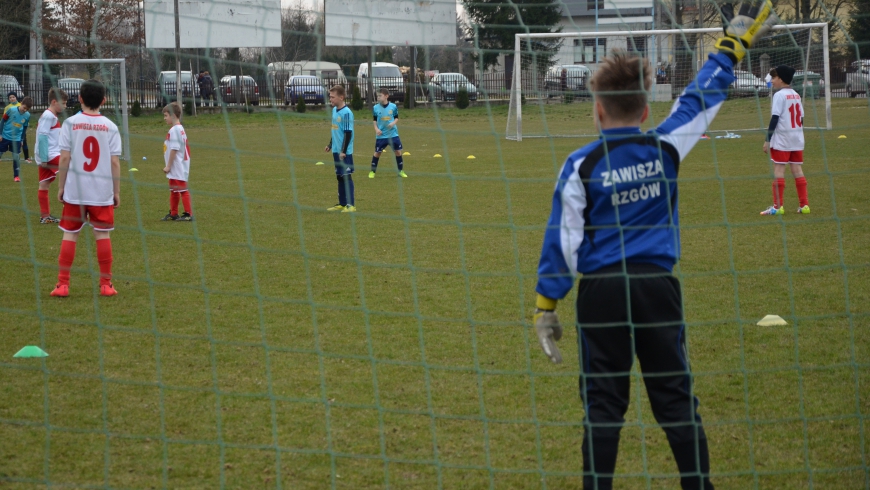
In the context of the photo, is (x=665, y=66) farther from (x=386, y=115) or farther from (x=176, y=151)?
(x=176, y=151)

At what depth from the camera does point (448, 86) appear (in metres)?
5.47

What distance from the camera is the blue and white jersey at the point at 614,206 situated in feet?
8.97

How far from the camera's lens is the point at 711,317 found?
5.70 metres

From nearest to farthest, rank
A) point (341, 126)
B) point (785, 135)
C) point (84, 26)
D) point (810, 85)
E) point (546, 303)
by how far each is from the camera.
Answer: point (546, 303) → point (810, 85) → point (785, 135) → point (341, 126) → point (84, 26)

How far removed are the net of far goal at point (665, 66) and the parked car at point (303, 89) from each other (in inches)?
57.2

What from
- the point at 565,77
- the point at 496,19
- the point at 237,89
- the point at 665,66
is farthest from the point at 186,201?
the point at 665,66

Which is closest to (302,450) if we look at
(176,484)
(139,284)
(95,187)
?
(176,484)

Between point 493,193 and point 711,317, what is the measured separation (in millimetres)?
7428

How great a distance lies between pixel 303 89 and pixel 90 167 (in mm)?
1729

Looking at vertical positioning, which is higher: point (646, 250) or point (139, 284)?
point (646, 250)

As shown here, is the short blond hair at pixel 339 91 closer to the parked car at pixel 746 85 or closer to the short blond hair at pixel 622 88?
the parked car at pixel 746 85

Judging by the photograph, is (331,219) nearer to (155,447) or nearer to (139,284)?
(139,284)

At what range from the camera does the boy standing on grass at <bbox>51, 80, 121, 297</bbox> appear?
241 inches

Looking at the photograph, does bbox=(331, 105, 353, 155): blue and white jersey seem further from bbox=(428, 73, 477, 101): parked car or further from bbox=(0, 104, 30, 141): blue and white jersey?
bbox=(0, 104, 30, 141): blue and white jersey
